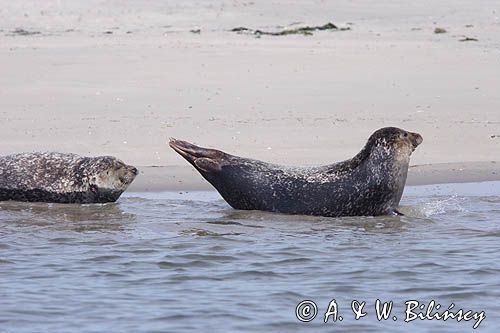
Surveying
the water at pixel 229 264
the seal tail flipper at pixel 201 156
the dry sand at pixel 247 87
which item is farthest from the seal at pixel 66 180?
the dry sand at pixel 247 87

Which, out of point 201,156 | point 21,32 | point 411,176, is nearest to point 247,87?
point 411,176

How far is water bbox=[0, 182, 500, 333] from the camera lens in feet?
18.2

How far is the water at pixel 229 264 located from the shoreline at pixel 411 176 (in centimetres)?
26

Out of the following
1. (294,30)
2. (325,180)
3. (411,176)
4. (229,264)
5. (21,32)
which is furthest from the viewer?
(294,30)

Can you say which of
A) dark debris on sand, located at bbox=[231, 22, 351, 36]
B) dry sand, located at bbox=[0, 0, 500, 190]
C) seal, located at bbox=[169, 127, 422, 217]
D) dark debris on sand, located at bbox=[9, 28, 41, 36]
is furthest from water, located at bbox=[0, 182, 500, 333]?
dark debris on sand, located at bbox=[9, 28, 41, 36]

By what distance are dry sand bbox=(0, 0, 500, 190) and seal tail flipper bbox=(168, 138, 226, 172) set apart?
92 centimetres

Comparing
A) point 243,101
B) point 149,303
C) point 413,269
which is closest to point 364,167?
point 413,269

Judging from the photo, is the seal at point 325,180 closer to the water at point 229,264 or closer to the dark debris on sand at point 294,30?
the water at point 229,264

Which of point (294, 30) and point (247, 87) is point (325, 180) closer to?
point (247, 87)

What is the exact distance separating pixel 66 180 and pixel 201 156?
0.98 m

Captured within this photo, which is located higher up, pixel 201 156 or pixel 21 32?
pixel 21 32

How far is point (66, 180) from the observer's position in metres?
8.05

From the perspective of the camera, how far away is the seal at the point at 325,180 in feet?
24.7

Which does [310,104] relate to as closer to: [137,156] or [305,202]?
[137,156]
